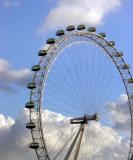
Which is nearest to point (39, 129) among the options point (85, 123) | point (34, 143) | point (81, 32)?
point (34, 143)

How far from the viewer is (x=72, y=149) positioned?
10062 centimetres

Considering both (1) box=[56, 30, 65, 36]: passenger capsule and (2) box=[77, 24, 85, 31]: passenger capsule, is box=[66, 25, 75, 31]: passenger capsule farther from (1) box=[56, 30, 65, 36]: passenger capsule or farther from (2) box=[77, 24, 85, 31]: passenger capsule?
(1) box=[56, 30, 65, 36]: passenger capsule

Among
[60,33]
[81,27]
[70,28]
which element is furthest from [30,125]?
[81,27]

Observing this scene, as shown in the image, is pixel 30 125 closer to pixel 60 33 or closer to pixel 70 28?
pixel 60 33

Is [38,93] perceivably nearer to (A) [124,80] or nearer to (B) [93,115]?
(B) [93,115]

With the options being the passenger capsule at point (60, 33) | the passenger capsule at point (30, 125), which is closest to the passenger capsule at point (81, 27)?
the passenger capsule at point (60, 33)

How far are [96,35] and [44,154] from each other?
22410 mm

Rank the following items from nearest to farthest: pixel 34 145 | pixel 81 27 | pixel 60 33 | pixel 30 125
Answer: pixel 34 145, pixel 30 125, pixel 60 33, pixel 81 27

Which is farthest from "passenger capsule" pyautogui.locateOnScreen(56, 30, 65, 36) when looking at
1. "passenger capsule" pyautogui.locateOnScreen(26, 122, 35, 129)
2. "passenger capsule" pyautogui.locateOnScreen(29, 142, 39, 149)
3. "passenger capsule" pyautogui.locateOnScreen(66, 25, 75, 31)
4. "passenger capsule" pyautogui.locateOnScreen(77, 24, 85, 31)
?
"passenger capsule" pyautogui.locateOnScreen(29, 142, 39, 149)

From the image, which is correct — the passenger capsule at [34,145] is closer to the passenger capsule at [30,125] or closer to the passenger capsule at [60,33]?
the passenger capsule at [30,125]

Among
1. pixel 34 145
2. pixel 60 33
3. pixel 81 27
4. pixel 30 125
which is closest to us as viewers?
pixel 34 145

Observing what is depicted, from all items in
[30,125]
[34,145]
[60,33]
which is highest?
[60,33]

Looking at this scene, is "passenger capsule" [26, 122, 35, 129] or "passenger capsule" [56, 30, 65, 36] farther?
"passenger capsule" [56, 30, 65, 36]

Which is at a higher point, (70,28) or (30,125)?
(70,28)
